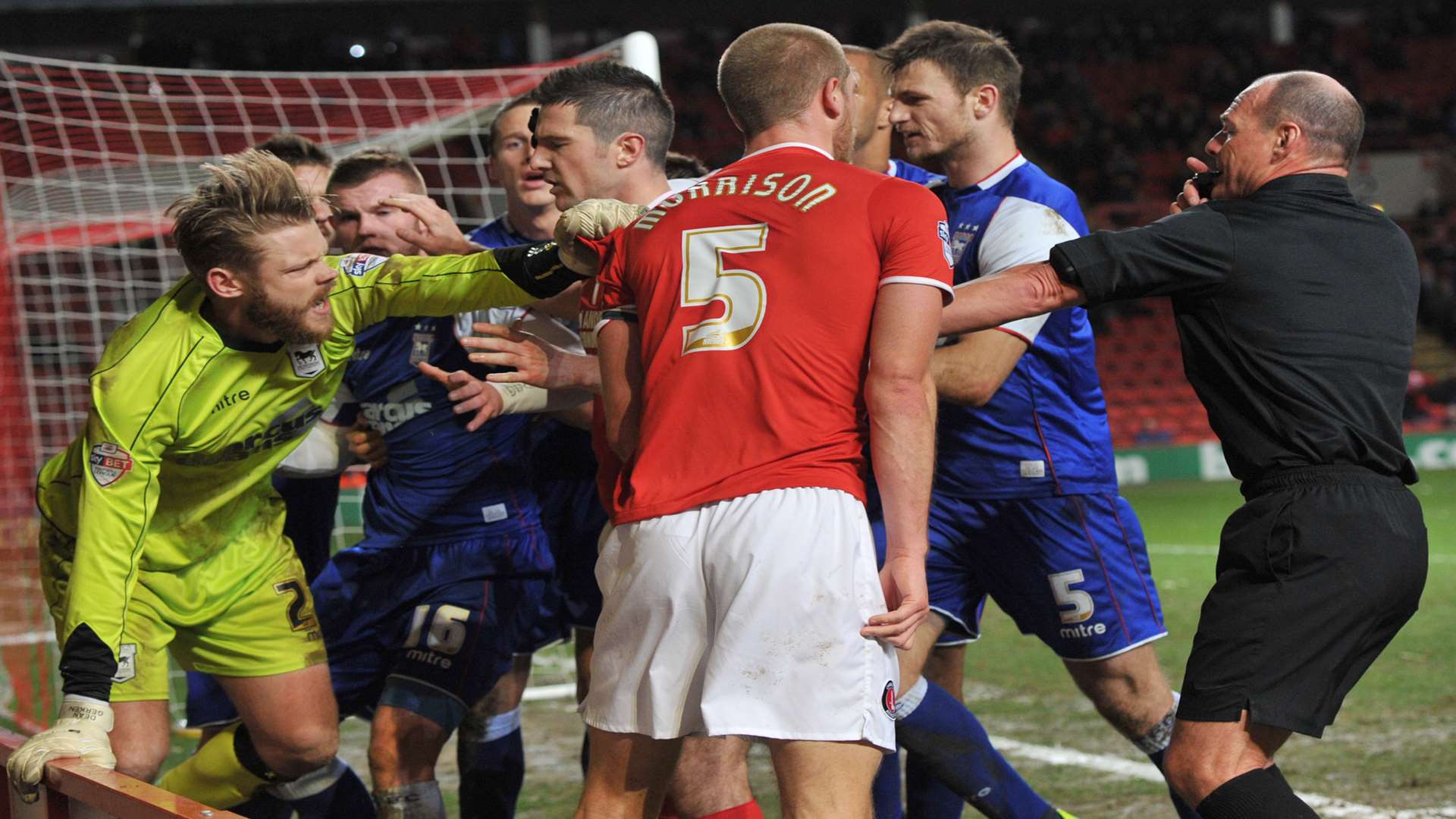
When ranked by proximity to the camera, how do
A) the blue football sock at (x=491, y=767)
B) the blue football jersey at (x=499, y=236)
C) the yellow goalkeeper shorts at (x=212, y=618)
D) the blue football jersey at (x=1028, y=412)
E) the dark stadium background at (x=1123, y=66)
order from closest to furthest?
the yellow goalkeeper shorts at (x=212, y=618), the blue football jersey at (x=1028, y=412), the blue football sock at (x=491, y=767), the blue football jersey at (x=499, y=236), the dark stadium background at (x=1123, y=66)

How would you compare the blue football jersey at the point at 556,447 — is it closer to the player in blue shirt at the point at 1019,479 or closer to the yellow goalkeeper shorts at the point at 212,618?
the yellow goalkeeper shorts at the point at 212,618

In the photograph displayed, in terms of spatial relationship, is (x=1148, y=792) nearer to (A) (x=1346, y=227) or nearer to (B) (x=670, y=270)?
(A) (x=1346, y=227)

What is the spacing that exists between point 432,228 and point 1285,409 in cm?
223

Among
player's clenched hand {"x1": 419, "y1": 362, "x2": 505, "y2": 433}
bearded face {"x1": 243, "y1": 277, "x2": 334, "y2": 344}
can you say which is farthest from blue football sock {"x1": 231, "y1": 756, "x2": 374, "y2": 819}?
bearded face {"x1": 243, "y1": 277, "x2": 334, "y2": 344}

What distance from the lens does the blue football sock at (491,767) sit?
4559 millimetres

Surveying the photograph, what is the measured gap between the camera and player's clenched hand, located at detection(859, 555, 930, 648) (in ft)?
9.12

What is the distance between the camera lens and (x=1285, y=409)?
3.17 meters

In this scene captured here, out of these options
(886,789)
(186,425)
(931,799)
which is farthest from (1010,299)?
(186,425)

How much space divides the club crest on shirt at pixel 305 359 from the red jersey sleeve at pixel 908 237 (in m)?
1.63

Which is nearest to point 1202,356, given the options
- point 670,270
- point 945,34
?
point 670,270

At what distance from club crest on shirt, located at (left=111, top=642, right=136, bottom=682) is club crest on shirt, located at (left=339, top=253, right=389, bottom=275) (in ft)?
3.61

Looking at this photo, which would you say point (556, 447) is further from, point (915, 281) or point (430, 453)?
point (915, 281)

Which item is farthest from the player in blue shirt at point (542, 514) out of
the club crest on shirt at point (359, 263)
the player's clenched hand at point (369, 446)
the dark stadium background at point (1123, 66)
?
the dark stadium background at point (1123, 66)

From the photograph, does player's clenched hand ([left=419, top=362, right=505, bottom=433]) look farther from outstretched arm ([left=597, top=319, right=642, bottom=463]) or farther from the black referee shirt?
the black referee shirt
